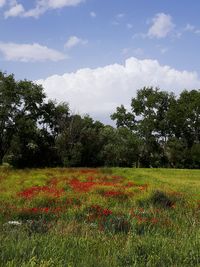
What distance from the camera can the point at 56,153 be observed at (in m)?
64.5

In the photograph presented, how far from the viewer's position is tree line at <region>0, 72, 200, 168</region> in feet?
204

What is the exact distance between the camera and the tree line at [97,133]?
204ft

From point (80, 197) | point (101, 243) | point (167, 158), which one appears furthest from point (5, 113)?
point (101, 243)

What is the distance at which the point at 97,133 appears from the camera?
69.3m

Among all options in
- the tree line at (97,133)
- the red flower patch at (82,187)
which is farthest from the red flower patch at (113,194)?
the tree line at (97,133)

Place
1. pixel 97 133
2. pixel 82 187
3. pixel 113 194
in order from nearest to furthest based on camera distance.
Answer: pixel 113 194 → pixel 82 187 → pixel 97 133

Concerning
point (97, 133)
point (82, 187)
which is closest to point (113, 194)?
point (82, 187)

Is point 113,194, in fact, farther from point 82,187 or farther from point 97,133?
point 97,133

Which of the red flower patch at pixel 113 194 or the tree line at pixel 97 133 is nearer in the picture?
the red flower patch at pixel 113 194

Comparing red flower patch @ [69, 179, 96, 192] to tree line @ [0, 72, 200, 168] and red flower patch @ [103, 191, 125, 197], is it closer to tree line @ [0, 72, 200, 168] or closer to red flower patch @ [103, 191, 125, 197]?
red flower patch @ [103, 191, 125, 197]

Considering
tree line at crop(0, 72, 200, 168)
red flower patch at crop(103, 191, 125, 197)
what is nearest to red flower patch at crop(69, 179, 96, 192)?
red flower patch at crop(103, 191, 125, 197)

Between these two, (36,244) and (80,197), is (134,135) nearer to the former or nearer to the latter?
(80,197)

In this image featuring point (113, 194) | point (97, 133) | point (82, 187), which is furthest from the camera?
point (97, 133)

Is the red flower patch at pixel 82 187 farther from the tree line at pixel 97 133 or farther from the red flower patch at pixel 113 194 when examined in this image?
the tree line at pixel 97 133
